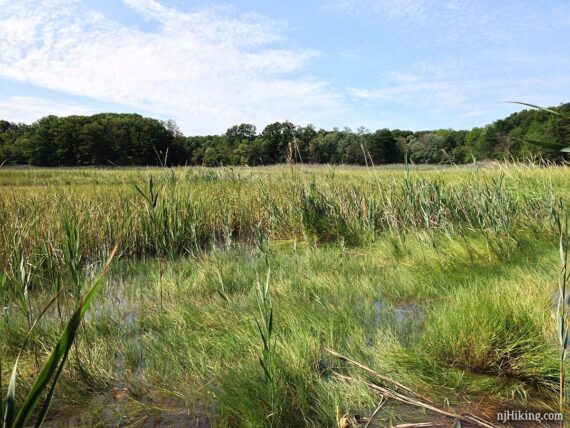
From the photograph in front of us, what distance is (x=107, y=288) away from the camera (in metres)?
3.50

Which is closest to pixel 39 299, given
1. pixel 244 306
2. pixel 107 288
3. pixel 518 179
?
pixel 107 288

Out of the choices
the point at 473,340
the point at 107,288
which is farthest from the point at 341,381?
the point at 107,288

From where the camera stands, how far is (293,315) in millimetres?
2514

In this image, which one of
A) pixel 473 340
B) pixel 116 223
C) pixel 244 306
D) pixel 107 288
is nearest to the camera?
pixel 473 340

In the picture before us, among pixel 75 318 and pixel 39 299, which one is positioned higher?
pixel 75 318

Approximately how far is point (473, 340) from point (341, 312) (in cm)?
85

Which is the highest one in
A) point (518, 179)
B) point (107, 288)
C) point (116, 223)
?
point (518, 179)

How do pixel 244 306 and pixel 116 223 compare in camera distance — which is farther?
pixel 116 223

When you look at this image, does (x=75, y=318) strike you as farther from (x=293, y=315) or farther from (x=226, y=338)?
(x=293, y=315)

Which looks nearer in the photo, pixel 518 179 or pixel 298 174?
pixel 298 174

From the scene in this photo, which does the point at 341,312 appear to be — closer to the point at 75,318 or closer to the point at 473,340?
the point at 473,340

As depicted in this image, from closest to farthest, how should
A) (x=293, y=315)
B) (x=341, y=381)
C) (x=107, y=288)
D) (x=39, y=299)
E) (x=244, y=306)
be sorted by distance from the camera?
(x=341, y=381) → (x=293, y=315) → (x=244, y=306) → (x=39, y=299) → (x=107, y=288)

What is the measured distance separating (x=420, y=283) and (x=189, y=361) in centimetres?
209

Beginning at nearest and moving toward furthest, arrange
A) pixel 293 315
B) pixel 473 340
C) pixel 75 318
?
pixel 75 318 < pixel 473 340 < pixel 293 315
